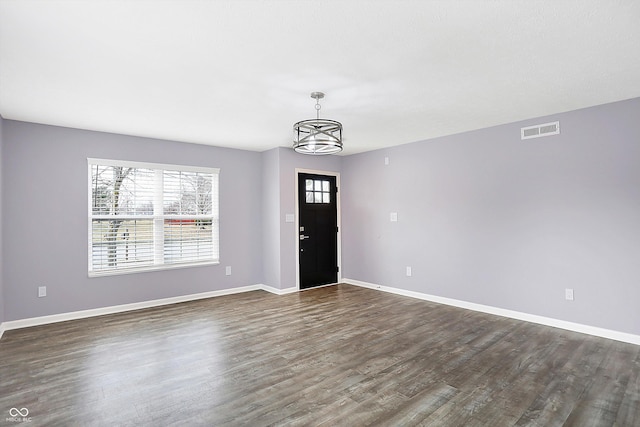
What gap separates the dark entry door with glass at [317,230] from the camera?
6293 mm

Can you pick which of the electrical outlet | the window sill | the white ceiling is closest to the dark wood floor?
the electrical outlet

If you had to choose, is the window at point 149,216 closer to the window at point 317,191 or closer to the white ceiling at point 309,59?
the white ceiling at point 309,59

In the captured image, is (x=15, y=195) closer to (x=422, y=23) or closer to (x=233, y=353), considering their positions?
(x=233, y=353)

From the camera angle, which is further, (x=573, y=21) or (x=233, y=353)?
(x=233, y=353)

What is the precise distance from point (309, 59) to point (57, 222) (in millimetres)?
4072

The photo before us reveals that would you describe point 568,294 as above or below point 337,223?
below

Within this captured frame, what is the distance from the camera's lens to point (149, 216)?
204 inches

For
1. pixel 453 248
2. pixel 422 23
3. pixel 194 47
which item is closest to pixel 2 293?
pixel 194 47

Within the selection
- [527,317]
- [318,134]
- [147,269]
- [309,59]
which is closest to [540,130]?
[527,317]

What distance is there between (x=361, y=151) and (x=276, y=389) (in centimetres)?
465

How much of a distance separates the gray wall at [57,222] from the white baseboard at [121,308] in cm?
6

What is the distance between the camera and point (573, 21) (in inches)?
85.4

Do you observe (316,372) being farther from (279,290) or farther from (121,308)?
(121,308)

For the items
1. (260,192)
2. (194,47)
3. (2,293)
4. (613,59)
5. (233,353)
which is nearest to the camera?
(194,47)
